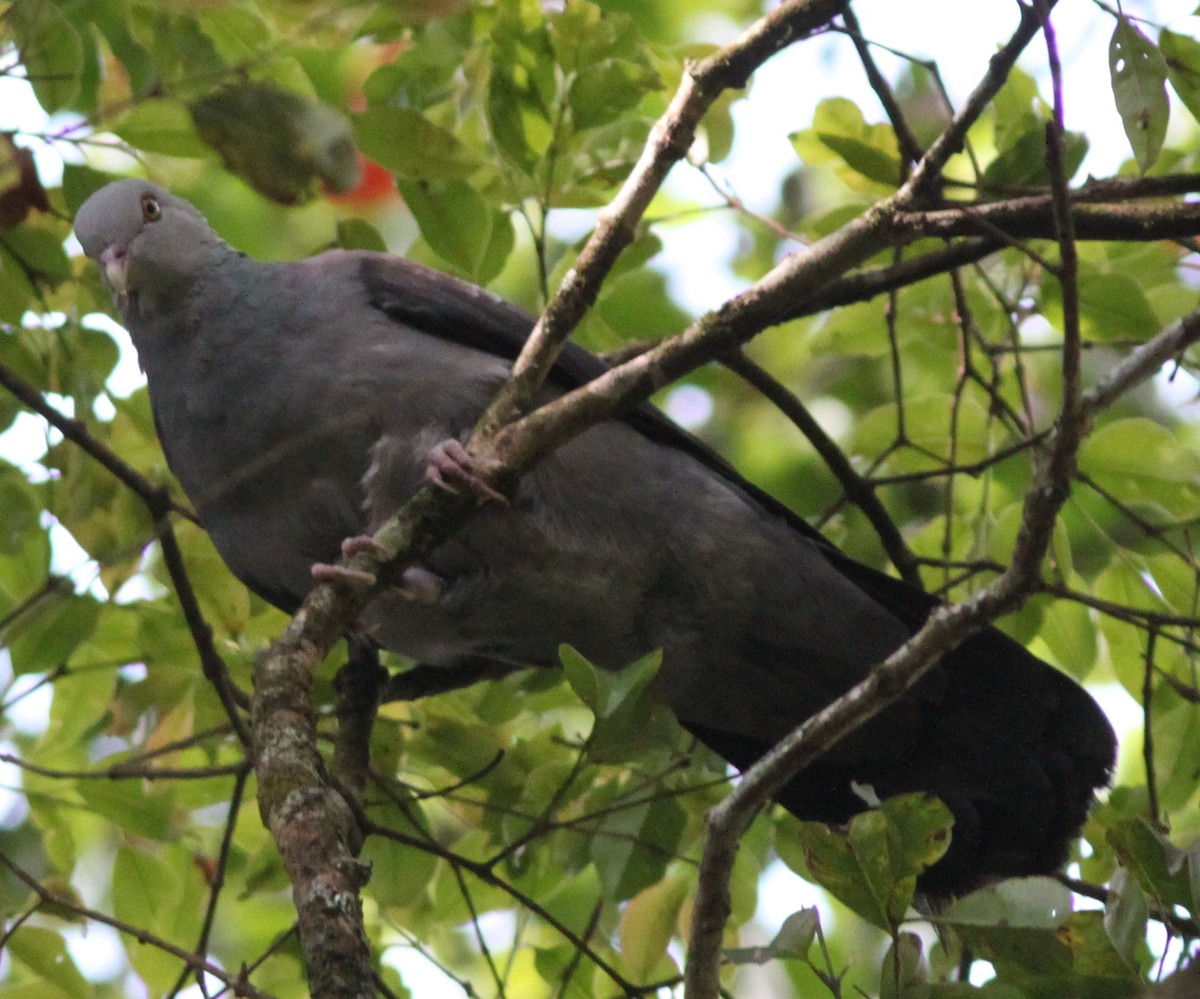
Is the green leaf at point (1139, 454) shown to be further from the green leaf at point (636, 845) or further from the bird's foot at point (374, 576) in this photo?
the bird's foot at point (374, 576)

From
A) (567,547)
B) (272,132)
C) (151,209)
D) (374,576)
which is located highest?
(151,209)

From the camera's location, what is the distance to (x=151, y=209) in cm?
430

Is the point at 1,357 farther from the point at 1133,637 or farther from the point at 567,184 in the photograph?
the point at 1133,637

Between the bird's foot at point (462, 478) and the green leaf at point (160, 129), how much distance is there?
1.09m

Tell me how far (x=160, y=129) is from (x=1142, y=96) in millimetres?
2251

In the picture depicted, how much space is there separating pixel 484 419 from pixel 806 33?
113 cm

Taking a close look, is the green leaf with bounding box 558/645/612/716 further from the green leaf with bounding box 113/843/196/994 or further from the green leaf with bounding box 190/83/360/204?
the green leaf with bounding box 113/843/196/994

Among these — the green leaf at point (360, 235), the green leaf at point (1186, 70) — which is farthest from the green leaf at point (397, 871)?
the green leaf at point (1186, 70)

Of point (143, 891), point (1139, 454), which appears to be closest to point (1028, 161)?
point (1139, 454)

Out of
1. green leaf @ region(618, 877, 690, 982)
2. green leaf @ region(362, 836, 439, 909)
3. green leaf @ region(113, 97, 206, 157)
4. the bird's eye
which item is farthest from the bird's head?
green leaf @ region(618, 877, 690, 982)

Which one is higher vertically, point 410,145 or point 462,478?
point 410,145

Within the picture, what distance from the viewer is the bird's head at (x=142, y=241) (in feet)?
13.3

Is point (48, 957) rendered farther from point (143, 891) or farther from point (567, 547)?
point (567, 547)

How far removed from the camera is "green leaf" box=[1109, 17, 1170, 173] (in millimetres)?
2758
